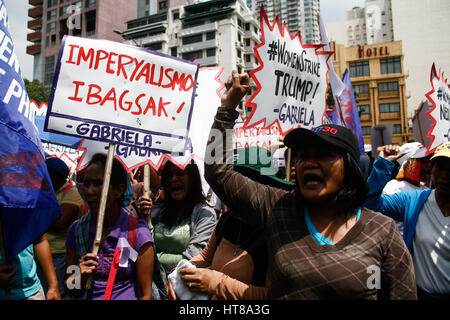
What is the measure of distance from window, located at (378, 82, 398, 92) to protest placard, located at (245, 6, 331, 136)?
144 ft

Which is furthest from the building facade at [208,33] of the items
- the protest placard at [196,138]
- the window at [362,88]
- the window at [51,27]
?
the protest placard at [196,138]

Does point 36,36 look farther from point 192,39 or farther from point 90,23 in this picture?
point 192,39

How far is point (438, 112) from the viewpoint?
358 centimetres

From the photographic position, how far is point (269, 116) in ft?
10.5

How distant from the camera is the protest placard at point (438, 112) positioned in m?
3.40

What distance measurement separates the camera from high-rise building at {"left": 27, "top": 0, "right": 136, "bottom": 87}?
171 feet

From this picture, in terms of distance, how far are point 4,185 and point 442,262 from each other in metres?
2.55

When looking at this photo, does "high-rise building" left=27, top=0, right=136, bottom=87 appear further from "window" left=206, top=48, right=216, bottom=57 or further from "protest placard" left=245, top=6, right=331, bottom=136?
"protest placard" left=245, top=6, right=331, bottom=136

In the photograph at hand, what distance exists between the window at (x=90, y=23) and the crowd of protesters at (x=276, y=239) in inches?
2248

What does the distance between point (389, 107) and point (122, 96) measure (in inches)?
1793

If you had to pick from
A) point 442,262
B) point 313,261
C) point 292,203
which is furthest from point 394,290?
point 442,262

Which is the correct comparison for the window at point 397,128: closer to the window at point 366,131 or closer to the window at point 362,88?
the window at point 366,131

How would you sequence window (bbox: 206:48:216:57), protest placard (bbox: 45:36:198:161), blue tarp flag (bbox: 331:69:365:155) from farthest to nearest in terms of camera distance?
1. window (bbox: 206:48:216:57)
2. blue tarp flag (bbox: 331:69:365:155)
3. protest placard (bbox: 45:36:198:161)

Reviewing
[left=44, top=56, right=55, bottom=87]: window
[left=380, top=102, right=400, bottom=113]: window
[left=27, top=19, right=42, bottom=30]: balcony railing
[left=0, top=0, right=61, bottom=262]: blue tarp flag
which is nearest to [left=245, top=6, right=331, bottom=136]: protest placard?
[left=0, top=0, right=61, bottom=262]: blue tarp flag
